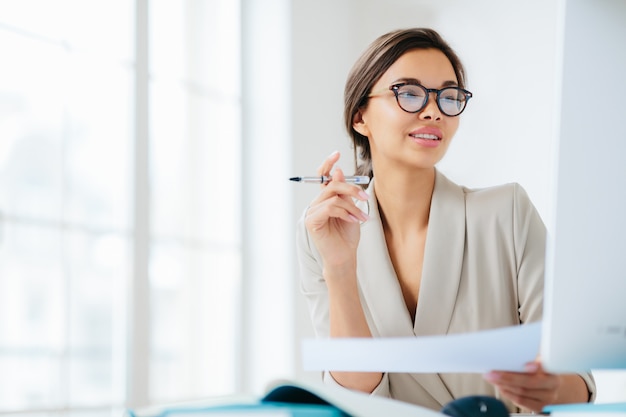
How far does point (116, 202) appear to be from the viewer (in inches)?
136

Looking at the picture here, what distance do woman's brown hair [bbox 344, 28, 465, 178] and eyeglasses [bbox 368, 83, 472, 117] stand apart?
89 millimetres

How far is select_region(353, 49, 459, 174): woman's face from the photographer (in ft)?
5.75

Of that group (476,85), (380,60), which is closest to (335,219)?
(380,60)

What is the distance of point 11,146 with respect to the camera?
302 cm

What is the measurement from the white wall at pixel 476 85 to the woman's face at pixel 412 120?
7.03 feet

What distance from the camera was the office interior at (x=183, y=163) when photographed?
310cm

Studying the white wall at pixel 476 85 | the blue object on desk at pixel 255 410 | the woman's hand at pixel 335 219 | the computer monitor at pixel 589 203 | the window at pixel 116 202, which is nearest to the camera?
the blue object on desk at pixel 255 410

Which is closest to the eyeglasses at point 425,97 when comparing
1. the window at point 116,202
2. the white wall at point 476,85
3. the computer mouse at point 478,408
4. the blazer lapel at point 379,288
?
the blazer lapel at point 379,288

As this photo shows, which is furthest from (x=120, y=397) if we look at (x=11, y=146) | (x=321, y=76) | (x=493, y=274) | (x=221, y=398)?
(x=221, y=398)

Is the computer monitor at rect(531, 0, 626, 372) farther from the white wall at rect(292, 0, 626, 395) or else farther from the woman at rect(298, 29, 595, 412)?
the white wall at rect(292, 0, 626, 395)

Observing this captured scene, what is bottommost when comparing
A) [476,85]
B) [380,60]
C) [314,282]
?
[314,282]

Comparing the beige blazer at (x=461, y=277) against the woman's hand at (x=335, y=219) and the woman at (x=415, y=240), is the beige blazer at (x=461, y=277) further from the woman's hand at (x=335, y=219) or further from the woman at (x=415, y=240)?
the woman's hand at (x=335, y=219)

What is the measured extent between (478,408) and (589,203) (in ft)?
0.73

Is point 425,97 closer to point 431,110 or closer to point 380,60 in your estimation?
point 431,110
